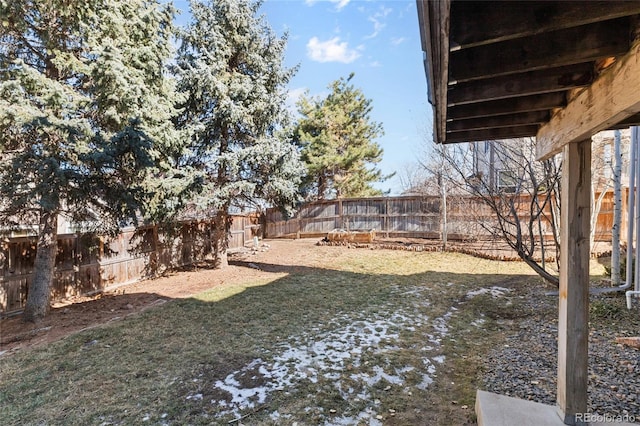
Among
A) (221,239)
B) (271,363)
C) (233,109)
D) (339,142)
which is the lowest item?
(271,363)

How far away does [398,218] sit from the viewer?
13.1 metres

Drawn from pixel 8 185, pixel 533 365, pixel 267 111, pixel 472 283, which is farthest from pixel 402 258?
pixel 8 185

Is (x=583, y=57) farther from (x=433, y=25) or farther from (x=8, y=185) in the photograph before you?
(x=8, y=185)

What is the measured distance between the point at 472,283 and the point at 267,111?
6.45 m

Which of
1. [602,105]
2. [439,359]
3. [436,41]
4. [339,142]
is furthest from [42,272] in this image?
[339,142]

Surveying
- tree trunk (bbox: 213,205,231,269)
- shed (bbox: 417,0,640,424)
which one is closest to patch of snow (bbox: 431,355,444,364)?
shed (bbox: 417,0,640,424)

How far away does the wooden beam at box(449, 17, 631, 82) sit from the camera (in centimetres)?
143

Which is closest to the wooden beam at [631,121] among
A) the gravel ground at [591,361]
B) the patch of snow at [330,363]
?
the gravel ground at [591,361]

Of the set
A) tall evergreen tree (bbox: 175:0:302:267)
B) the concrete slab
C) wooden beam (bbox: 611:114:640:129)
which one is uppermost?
tall evergreen tree (bbox: 175:0:302:267)

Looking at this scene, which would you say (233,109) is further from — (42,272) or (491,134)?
(491,134)

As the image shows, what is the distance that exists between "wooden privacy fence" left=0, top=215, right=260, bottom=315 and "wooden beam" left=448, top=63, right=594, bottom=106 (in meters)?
6.61

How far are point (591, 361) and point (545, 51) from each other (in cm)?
328

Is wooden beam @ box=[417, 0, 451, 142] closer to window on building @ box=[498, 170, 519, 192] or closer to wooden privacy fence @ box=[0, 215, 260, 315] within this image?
window on building @ box=[498, 170, 519, 192]

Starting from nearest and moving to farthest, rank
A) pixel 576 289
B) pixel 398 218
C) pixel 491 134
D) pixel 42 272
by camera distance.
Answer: pixel 576 289
pixel 491 134
pixel 42 272
pixel 398 218
